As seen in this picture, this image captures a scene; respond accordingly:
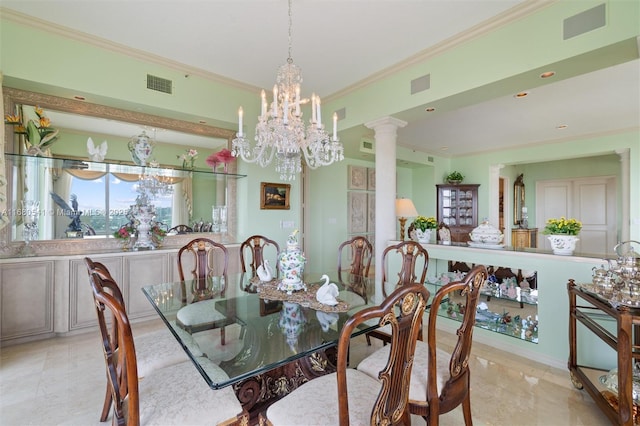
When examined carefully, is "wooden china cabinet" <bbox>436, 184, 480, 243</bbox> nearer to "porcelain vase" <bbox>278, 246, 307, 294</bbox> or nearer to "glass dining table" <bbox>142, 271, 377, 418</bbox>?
"glass dining table" <bbox>142, 271, 377, 418</bbox>

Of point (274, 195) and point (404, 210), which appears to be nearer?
point (404, 210)

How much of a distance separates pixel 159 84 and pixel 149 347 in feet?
9.62

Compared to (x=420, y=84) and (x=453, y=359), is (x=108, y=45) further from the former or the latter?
(x=453, y=359)

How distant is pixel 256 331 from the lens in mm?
1529

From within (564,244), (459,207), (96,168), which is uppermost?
(96,168)

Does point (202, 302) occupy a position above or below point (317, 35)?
below

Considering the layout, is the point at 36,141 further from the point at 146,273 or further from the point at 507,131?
the point at 507,131

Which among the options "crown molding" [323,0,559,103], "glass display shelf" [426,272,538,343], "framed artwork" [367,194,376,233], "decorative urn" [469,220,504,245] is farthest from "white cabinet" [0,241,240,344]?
"framed artwork" [367,194,376,233]

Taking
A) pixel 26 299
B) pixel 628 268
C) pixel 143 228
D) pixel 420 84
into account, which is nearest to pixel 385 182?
pixel 420 84

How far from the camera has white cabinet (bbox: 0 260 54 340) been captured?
8.81 feet

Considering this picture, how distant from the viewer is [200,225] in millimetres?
3992

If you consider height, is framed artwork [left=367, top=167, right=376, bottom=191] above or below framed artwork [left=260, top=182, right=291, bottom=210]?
above

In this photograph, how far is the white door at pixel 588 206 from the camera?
6914 millimetres

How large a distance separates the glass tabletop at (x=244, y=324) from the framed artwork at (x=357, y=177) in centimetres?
385
